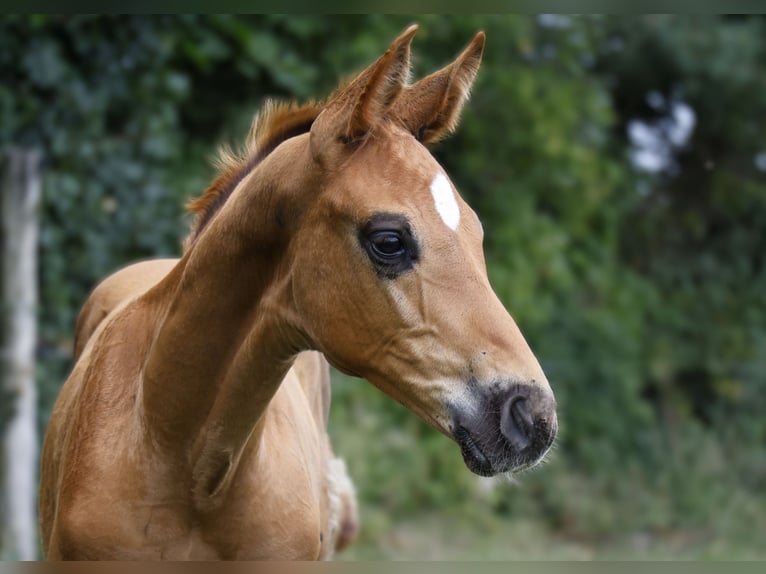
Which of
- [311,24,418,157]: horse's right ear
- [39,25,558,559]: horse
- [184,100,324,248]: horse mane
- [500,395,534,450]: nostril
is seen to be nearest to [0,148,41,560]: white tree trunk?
[39,25,558,559]: horse

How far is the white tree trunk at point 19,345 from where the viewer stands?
5.96m

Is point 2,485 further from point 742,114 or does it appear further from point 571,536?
point 742,114

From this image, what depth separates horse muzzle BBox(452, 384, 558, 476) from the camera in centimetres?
212

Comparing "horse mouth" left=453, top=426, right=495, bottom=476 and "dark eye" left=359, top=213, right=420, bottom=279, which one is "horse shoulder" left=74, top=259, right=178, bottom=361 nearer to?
"dark eye" left=359, top=213, right=420, bottom=279

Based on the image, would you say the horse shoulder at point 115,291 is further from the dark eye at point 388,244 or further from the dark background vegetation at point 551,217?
the dark background vegetation at point 551,217

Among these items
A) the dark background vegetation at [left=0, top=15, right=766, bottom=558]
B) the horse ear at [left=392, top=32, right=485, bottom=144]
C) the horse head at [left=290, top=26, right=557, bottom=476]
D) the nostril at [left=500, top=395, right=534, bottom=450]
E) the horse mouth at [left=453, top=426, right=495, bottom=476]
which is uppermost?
the horse ear at [left=392, top=32, right=485, bottom=144]

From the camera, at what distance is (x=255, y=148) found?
2.86 meters

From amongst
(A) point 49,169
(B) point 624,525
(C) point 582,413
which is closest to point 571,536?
(B) point 624,525

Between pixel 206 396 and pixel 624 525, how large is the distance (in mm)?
7741

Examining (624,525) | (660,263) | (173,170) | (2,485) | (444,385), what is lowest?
(624,525)

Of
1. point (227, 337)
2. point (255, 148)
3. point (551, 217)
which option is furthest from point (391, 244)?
point (551, 217)

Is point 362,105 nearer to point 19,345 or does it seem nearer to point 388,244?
point 388,244

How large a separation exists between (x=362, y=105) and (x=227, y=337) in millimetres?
692

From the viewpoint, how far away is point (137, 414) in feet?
9.07
